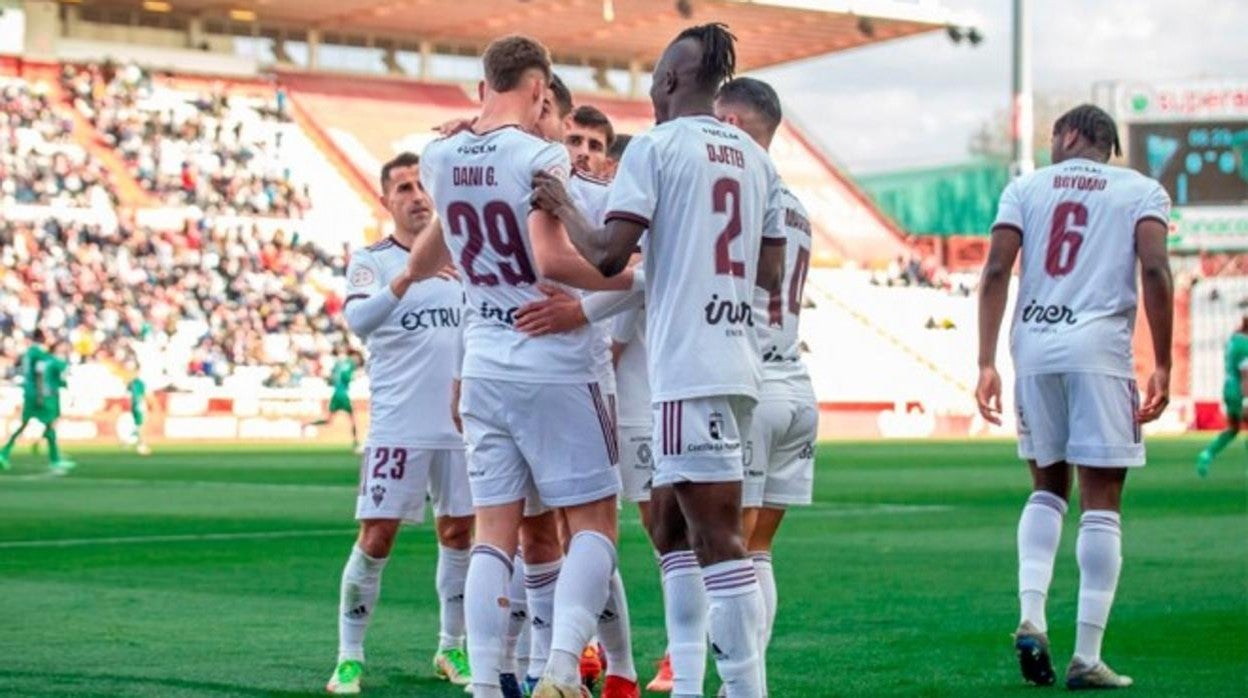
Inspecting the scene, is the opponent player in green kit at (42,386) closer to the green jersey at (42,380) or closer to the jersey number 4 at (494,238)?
the green jersey at (42,380)

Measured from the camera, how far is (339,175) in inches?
2291

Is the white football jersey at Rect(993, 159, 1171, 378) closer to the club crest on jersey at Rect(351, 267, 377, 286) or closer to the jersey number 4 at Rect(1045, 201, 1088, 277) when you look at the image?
the jersey number 4 at Rect(1045, 201, 1088, 277)

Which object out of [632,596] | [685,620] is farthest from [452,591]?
[632,596]

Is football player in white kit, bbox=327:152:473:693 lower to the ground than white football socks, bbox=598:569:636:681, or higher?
higher

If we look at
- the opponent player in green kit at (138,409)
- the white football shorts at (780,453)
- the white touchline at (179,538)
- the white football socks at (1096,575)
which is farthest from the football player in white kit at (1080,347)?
the opponent player in green kit at (138,409)

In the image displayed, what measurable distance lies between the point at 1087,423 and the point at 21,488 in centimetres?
1850

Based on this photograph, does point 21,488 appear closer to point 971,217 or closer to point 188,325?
point 188,325

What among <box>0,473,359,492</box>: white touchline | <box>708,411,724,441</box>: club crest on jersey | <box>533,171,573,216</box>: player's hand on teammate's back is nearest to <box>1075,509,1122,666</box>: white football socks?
<box>708,411,724,441</box>: club crest on jersey

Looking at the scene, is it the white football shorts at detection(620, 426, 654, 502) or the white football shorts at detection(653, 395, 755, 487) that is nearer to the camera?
the white football shorts at detection(653, 395, 755, 487)

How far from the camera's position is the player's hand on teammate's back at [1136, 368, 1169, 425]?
8.53m

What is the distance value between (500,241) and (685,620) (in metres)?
1.41

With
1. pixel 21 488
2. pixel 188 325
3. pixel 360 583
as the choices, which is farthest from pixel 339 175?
pixel 360 583

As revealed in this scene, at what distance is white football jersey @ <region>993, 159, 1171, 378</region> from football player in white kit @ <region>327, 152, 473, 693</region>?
7.92 feet

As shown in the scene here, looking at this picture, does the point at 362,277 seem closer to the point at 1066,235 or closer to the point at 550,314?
the point at 550,314
